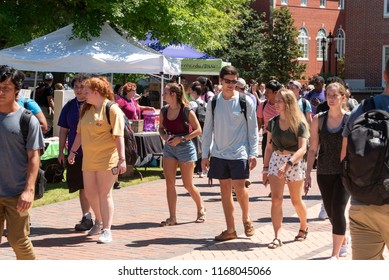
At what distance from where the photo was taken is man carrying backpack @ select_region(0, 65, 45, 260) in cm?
625

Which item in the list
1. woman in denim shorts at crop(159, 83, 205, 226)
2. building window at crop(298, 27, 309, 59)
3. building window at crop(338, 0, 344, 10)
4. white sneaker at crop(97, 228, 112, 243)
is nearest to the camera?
white sneaker at crop(97, 228, 112, 243)

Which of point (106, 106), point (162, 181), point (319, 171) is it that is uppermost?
point (106, 106)

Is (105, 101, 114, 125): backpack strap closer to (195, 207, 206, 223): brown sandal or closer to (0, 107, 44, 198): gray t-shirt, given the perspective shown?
(195, 207, 206, 223): brown sandal

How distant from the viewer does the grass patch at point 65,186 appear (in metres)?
12.6

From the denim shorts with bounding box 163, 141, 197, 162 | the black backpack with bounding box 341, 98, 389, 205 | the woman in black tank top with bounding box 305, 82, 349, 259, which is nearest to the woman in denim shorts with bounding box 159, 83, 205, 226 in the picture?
the denim shorts with bounding box 163, 141, 197, 162

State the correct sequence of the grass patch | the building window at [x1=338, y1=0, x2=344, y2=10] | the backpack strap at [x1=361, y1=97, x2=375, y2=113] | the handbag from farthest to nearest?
the building window at [x1=338, y1=0, x2=344, y2=10] < the grass patch < the handbag < the backpack strap at [x1=361, y1=97, x2=375, y2=113]

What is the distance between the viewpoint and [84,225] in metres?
9.98

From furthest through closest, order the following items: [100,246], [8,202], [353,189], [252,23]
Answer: [252,23] → [100,246] → [8,202] → [353,189]

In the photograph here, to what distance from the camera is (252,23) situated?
62.1m

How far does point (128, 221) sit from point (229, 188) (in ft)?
6.86

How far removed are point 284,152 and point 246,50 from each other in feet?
170

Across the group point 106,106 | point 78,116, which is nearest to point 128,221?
point 78,116

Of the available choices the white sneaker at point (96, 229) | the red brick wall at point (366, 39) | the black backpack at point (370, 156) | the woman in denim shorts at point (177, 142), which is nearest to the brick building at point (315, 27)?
the red brick wall at point (366, 39)

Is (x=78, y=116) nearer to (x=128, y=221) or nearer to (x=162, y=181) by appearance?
(x=128, y=221)
